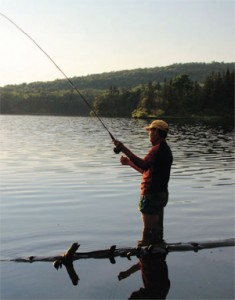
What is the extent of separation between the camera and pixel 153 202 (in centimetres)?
922

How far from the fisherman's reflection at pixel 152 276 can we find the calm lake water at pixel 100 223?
116 mm

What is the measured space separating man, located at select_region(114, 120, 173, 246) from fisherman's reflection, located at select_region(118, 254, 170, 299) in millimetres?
708

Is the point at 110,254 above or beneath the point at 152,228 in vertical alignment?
beneath

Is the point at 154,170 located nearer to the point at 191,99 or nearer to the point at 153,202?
the point at 153,202

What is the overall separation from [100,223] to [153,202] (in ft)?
16.1

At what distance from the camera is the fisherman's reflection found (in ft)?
26.0

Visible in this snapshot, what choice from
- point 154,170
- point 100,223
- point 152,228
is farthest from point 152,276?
point 100,223

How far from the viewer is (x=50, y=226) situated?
44.1 feet

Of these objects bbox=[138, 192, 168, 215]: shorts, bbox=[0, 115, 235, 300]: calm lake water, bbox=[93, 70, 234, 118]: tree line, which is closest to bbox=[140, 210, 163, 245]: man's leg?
bbox=[138, 192, 168, 215]: shorts

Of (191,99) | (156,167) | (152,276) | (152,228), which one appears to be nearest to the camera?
(152,276)

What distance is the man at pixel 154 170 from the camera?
8.88 meters

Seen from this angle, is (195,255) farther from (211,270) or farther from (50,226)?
(50,226)

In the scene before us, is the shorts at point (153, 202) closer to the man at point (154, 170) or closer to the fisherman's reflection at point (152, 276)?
the man at point (154, 170)

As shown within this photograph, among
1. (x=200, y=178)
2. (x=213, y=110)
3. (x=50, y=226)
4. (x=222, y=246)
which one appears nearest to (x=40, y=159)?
(x=200, y=178)
